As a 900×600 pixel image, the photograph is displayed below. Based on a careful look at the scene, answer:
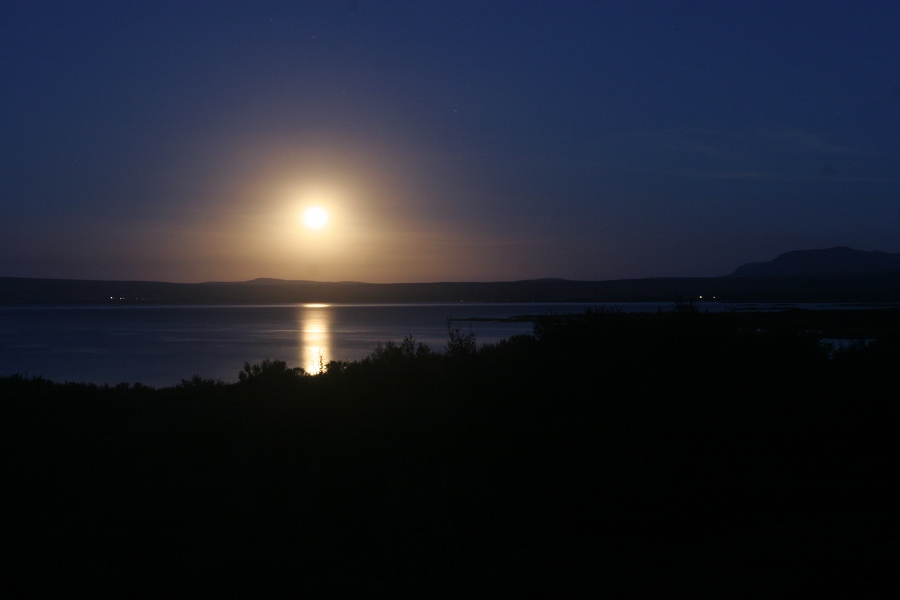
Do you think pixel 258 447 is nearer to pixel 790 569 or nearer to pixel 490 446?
pixel 490 446

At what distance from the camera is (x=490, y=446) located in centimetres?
795

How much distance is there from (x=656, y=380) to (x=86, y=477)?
6.98 meters

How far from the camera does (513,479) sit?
7277mm

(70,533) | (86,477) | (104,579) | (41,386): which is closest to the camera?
(104,579)

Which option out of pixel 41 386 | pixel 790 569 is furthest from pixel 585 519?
pixel 41 386

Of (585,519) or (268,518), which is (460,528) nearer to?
(585,519)

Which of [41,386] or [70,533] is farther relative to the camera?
[41,386]

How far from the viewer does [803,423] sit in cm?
798

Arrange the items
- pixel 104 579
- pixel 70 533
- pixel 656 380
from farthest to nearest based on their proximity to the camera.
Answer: pixel 656 380
pixel 70 533
pixel 104 579

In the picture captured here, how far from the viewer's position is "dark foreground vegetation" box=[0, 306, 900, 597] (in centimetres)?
556

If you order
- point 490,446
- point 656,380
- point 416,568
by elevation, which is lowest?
point 416,568

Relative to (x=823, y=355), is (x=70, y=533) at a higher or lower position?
lower

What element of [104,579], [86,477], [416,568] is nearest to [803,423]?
[416,568]

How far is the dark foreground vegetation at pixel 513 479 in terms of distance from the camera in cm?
556
